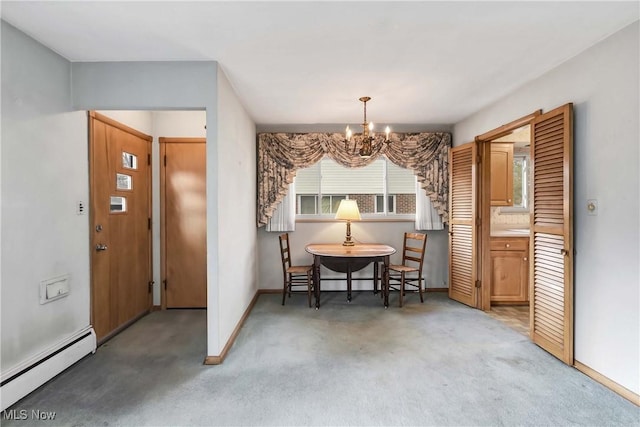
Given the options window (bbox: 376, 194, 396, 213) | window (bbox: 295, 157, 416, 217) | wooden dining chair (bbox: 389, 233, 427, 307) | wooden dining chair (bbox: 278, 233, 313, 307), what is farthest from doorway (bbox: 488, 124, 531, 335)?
wooden dining chair (bbox: 278, 233, 313, 307)

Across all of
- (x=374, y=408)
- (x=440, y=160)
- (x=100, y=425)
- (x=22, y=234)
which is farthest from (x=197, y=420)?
(x=440, y=160)

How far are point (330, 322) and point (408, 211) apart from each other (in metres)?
2.06

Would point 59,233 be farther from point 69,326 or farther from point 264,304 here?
point 264,304

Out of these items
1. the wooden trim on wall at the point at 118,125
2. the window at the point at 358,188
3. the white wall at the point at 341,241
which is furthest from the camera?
the window at the point at 358,188

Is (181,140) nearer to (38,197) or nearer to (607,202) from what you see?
(38,197)

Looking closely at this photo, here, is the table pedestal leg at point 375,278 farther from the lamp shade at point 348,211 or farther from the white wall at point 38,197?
the white wall at point 38,197

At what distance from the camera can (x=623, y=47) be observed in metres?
1.96

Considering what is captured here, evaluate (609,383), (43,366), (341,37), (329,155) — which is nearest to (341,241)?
(329,155)

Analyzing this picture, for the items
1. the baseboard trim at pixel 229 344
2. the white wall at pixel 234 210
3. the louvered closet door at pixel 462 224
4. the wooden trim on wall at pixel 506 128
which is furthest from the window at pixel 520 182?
the baseboard trim at pixel 229 344

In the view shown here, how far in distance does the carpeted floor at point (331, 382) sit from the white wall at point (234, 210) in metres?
0.42

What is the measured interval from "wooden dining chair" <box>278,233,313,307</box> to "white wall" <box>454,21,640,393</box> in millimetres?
2526

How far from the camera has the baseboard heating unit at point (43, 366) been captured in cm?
183

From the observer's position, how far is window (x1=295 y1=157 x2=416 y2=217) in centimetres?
443

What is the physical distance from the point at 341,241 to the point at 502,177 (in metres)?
2.29
